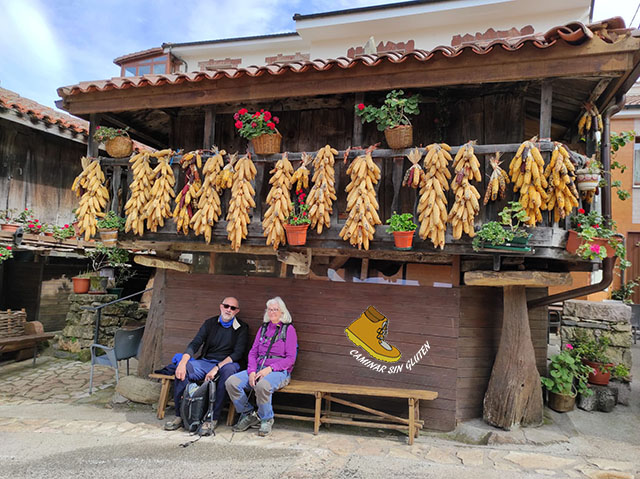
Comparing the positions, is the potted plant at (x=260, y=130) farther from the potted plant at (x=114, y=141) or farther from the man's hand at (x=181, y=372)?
the man's hand at (x=181, y=372)

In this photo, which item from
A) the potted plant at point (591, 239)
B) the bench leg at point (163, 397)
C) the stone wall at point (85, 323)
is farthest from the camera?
the stone wall at point (85, 323)

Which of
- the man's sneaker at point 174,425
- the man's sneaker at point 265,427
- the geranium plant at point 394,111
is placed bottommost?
the man's sneaker at point 174,425

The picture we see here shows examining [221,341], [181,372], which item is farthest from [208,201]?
[181,372]

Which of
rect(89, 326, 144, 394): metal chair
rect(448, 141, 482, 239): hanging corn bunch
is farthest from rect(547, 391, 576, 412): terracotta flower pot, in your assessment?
rect(89, 326, 144, 394): metal chair

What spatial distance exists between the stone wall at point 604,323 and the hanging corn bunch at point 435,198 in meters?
3.86

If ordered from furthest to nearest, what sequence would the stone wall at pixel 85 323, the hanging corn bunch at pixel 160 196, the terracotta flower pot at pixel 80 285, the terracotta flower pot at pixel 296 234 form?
the terracotta flower pot at pixel 80 285, the stone wall at pixel 85 323, the hanging corn bunch at pixel 160 196, the terracotta flower pot at pixel 296 234

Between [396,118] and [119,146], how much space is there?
149 inches

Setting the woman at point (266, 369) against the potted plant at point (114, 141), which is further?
the potted plant at point (114, 141)

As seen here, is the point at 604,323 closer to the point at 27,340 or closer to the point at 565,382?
the point at 565,382

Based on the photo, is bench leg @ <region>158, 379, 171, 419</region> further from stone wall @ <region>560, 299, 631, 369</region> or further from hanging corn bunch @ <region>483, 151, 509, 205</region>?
stone wall @ <region>560, 299, 631, 369</region>

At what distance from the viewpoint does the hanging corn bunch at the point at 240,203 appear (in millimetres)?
5191

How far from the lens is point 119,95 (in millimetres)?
5875

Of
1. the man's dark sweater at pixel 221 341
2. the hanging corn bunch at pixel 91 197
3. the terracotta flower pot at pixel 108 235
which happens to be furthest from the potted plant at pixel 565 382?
the hanging corn bunch at pixel 91 197

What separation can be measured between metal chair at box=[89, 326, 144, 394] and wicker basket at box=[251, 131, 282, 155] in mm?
3845
